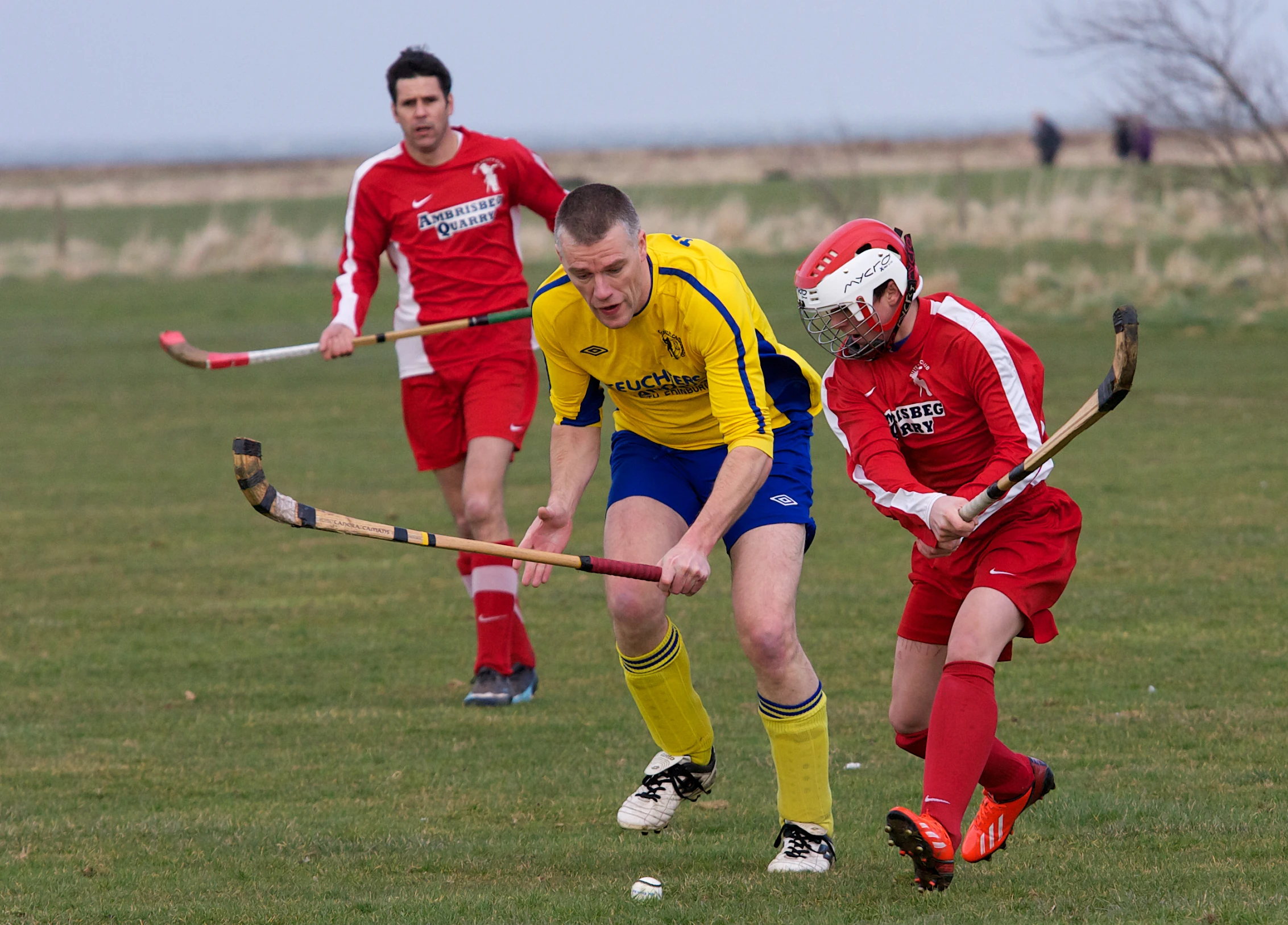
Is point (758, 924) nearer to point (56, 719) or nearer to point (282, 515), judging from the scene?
point (282, 515)

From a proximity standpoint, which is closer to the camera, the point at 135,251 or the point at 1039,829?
the point at 1039,829

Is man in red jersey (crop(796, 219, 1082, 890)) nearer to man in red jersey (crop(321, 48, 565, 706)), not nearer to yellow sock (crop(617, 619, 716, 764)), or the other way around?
yellow sock (crop(617, 619, 716, 764))

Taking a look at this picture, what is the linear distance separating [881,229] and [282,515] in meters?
1.99

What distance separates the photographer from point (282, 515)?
15.6 ft

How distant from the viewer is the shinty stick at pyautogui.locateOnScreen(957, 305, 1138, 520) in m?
4.31

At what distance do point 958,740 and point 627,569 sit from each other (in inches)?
43.0

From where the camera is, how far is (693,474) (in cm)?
557

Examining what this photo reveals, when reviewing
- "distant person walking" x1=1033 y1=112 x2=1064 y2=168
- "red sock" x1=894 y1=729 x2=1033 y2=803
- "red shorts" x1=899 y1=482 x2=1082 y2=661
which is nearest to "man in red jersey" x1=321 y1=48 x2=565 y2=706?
"red shorts" x1=899 y1=482 x2=1082 y2=661

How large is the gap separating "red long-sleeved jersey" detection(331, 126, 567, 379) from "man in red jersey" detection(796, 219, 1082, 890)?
310 cm

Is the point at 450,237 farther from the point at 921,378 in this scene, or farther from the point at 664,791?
the point at 921,378

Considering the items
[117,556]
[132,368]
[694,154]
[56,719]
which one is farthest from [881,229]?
[694,154]

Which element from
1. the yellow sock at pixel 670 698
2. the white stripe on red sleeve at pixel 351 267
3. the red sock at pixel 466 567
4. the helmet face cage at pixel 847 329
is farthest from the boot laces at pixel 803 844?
the white stripe on red sleeve at pixel 351 267

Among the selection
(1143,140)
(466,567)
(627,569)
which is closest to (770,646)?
(627,569)

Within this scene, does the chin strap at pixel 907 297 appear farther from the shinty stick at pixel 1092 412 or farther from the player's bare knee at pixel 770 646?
the player's bare knee at pixel 770 646
